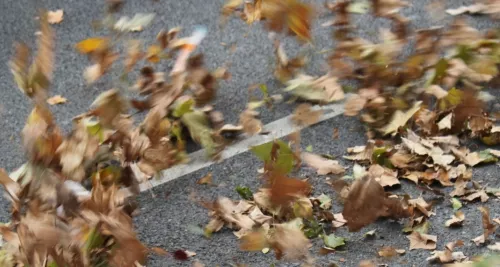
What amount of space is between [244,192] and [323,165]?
326mm

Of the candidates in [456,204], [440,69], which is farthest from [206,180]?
[440,69]

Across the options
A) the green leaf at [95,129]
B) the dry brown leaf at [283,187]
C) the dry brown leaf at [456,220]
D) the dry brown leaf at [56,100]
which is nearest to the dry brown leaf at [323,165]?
the dry brown leaf at [456,220]

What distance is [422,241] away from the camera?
9.20ft

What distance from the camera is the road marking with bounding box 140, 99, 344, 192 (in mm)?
3281

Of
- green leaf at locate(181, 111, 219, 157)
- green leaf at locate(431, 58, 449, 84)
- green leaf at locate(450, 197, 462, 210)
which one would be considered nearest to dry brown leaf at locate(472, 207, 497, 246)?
green leaf at locate(450, 197, 462, 210)

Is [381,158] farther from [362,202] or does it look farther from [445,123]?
[362,202]

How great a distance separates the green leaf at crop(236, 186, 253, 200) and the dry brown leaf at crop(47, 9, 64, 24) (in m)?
1.92

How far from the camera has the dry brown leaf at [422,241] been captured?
2.79 m

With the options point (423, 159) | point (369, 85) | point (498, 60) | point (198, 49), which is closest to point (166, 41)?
point (198, 49)

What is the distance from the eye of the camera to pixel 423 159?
320cm

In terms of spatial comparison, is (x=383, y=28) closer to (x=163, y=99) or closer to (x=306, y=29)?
(x=163, y=99)

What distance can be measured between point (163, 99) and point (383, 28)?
149 cm

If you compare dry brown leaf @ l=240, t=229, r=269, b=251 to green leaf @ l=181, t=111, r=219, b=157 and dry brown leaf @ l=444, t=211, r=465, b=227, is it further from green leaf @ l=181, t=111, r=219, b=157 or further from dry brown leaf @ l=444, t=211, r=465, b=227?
green leaf @ l=181, t=111, r=219, b=157

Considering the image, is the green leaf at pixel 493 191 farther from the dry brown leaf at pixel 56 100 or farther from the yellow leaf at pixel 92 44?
the dry brown leaf at pixel 56 100
